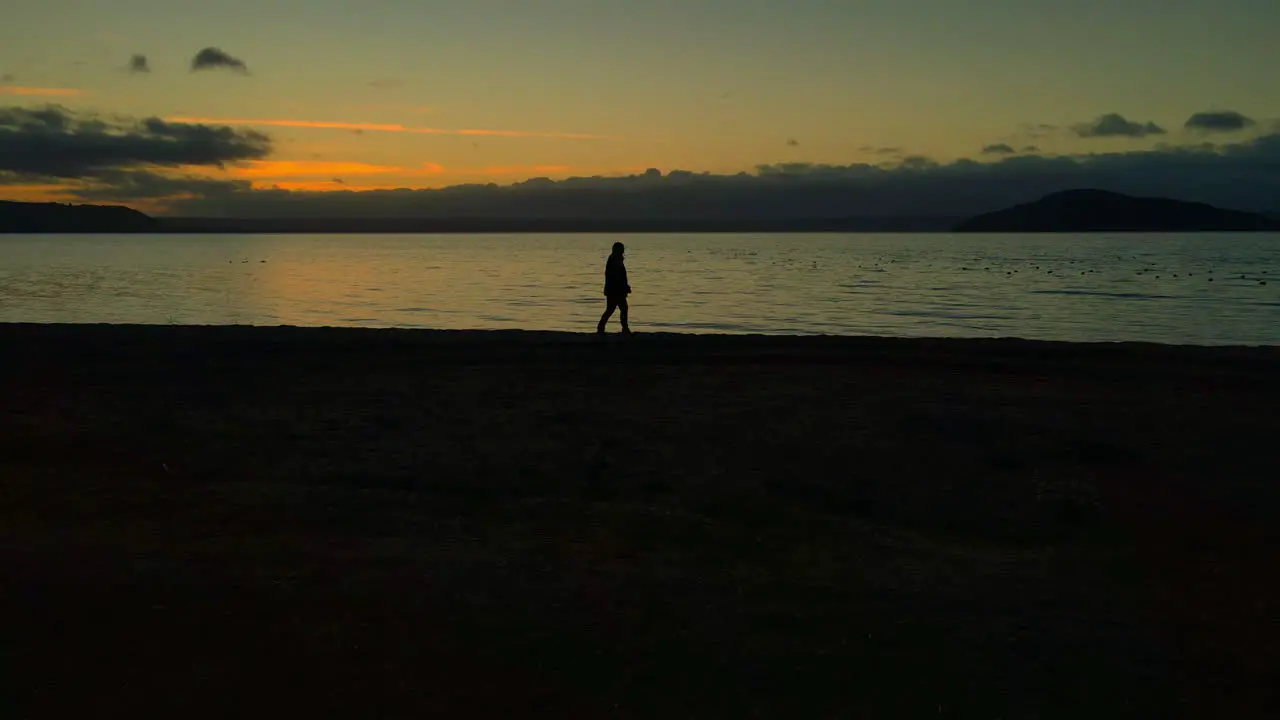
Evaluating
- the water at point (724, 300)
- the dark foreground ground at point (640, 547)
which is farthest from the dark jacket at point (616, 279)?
the water at point (724, 300)

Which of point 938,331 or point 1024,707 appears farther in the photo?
point 938,331

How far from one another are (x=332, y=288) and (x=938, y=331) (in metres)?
35.9

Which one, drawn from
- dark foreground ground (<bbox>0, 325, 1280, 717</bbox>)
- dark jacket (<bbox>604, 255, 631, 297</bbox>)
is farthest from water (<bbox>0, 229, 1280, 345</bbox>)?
dark foreground ground (<bbox>0, 325, 1280, 717</bbox>)

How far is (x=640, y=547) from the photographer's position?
7.91m

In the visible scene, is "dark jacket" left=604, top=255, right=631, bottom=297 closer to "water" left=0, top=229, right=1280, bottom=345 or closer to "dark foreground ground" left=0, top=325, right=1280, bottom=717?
"dark foreground ground" left=0, top=325, right=1280, bottom=717

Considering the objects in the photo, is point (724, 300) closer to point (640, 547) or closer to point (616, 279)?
point (616, 279)

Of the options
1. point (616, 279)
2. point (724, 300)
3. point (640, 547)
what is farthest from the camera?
point (724, 300)

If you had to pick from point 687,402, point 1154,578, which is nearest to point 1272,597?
point 1154,578

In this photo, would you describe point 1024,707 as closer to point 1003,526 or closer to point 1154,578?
point 1154,578

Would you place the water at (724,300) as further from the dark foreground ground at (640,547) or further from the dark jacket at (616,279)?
the dark foreground ground at (640,547)

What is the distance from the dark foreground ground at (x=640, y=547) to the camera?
5371mm

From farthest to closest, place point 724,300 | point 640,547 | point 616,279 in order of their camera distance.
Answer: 1. point 724,300
2. point 616,279
3. point 640,547

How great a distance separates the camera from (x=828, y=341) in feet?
71.6

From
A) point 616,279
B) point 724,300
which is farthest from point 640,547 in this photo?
point 724,300
